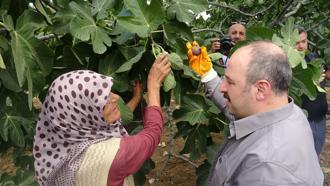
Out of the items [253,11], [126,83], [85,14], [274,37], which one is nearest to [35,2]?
[85,14]

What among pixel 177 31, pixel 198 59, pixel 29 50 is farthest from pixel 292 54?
pixel 29 50

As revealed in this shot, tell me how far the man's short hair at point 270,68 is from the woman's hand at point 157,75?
41cm

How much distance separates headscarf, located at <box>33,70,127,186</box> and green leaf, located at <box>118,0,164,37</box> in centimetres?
24

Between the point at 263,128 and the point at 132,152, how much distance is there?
1.68 ft

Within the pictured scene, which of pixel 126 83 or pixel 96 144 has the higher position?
pixel 126 83

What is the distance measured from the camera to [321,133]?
354cm

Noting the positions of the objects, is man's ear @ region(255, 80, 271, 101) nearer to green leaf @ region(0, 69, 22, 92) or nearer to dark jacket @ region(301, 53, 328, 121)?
green leaf @ region(0, 69, 22, 92)

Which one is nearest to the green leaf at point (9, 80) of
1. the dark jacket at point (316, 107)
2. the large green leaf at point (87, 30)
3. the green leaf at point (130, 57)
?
the large green leaf at point (87, 30)

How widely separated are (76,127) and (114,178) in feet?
0.79

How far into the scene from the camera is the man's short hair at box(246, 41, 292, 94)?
1377 millimetres

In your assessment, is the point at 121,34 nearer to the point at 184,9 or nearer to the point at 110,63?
the point at 110,63

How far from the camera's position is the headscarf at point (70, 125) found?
5.03ft

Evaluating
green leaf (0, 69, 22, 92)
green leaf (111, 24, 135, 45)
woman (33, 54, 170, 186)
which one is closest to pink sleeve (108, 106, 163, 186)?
woman (33, 54, 170, 186)

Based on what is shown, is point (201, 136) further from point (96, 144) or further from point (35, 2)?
point (35, 2)
